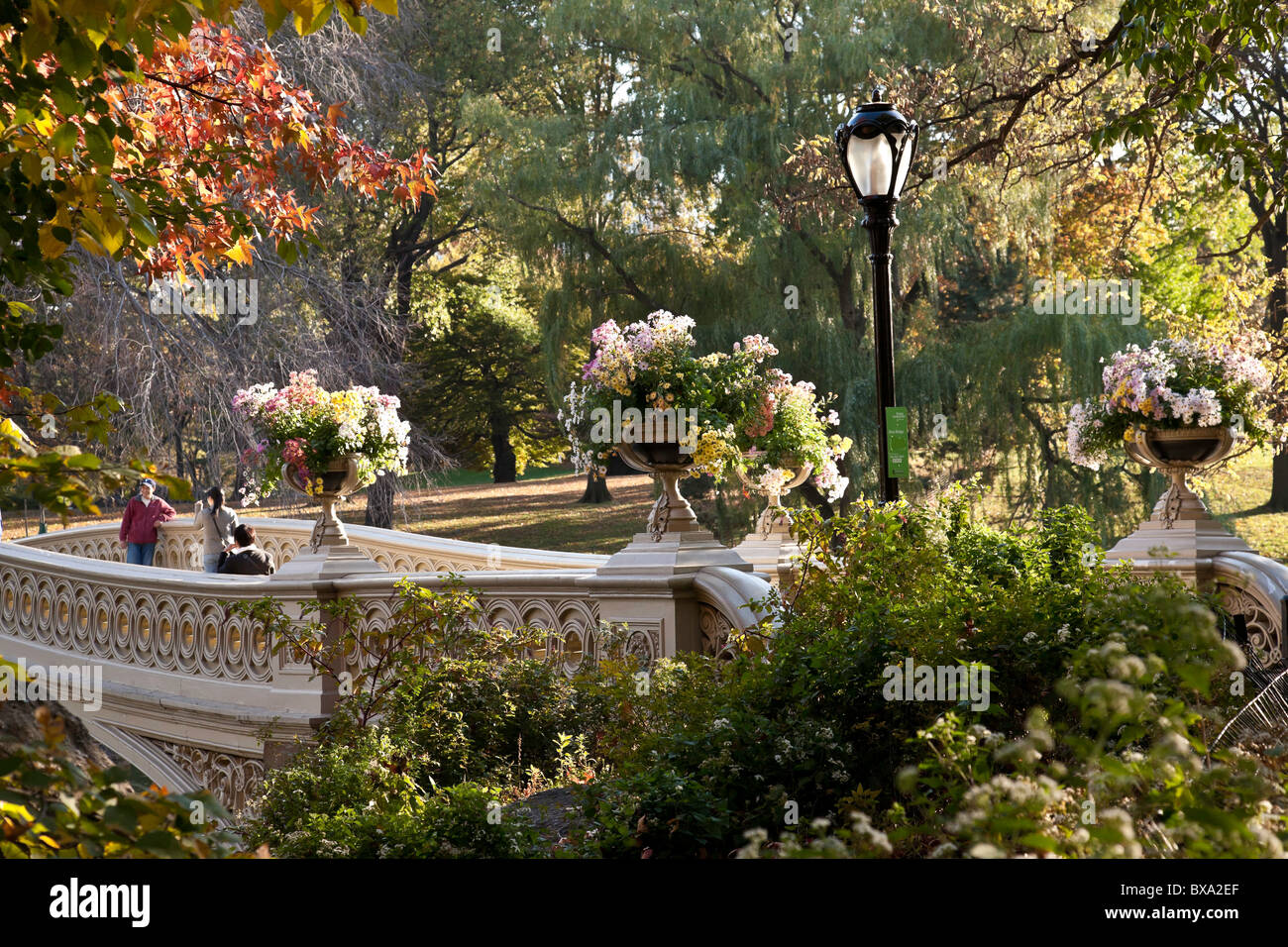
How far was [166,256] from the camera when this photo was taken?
20.7ft

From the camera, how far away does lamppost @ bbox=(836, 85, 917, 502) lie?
23.8 feet

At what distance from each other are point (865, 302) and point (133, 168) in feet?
52.3

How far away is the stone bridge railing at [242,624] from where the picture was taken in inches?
280

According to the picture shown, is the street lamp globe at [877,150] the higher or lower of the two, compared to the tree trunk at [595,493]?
higher

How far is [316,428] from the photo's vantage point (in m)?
9.56

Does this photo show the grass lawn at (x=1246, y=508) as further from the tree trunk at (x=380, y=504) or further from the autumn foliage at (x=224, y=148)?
the tree trunk at (x=380, y=504)

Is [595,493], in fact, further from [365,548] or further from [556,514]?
[365,548]

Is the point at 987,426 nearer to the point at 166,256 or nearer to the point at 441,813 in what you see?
the point at 166,256

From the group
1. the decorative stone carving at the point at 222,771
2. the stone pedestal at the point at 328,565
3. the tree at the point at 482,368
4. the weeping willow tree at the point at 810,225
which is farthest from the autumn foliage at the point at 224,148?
the tree at the point at 482,368

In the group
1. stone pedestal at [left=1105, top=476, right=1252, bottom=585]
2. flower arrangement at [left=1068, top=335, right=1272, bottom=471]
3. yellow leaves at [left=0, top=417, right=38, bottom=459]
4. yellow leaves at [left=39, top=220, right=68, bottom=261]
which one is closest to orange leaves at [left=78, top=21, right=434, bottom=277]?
yellow leaves at [left=39, top=220, right=68, bottom=261]

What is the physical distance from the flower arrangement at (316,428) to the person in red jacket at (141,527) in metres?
6.21

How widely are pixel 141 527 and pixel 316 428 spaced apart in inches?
279

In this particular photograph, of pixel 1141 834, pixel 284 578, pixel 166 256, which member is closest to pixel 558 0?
pixel 284 578

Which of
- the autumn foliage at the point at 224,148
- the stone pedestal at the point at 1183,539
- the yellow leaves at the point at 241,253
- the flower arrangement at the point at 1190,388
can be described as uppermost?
the autumn foliage at the point at 224,148
